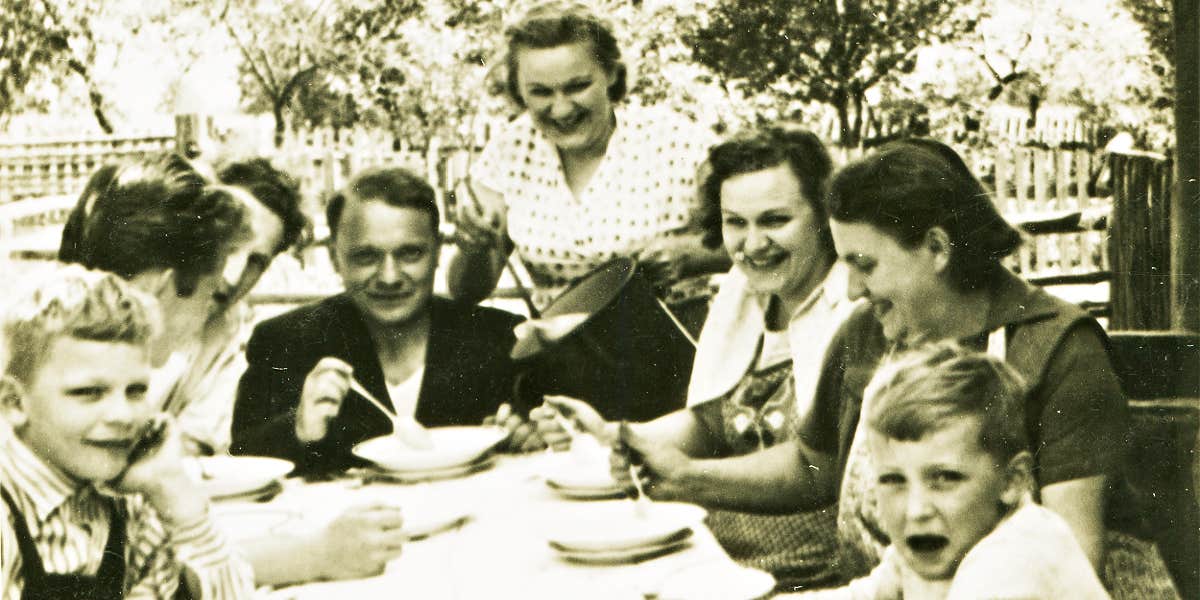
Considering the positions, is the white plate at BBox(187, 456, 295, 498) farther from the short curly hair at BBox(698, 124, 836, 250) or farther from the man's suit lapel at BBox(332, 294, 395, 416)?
the short curly hair at BBox(698, 124, 836, 250)

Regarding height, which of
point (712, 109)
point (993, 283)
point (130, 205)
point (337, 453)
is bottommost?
point (337, 453)

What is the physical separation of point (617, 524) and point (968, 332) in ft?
2.85

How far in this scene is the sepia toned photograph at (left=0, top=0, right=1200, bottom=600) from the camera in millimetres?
2551

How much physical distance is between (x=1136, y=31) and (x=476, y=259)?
69.8 inches

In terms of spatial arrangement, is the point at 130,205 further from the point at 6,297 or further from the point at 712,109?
the point at 712,109

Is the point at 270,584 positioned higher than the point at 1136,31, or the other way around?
the point at 1136,31

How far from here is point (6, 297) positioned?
295cm

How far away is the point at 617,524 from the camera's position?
2.36 metres

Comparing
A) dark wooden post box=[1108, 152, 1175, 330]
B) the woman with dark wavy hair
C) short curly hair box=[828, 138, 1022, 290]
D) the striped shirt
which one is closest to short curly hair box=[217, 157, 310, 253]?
the striped shirt

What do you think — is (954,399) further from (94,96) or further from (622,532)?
Result: (94,96)

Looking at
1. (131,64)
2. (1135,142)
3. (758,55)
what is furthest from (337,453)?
(1135,142)

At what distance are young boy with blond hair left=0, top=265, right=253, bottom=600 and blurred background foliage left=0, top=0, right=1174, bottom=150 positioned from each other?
0.69m

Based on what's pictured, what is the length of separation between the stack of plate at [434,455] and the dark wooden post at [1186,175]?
5.62 feet

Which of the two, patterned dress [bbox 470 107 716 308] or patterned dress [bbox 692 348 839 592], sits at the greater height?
patterned dress [bbox 470 107 716 308]
